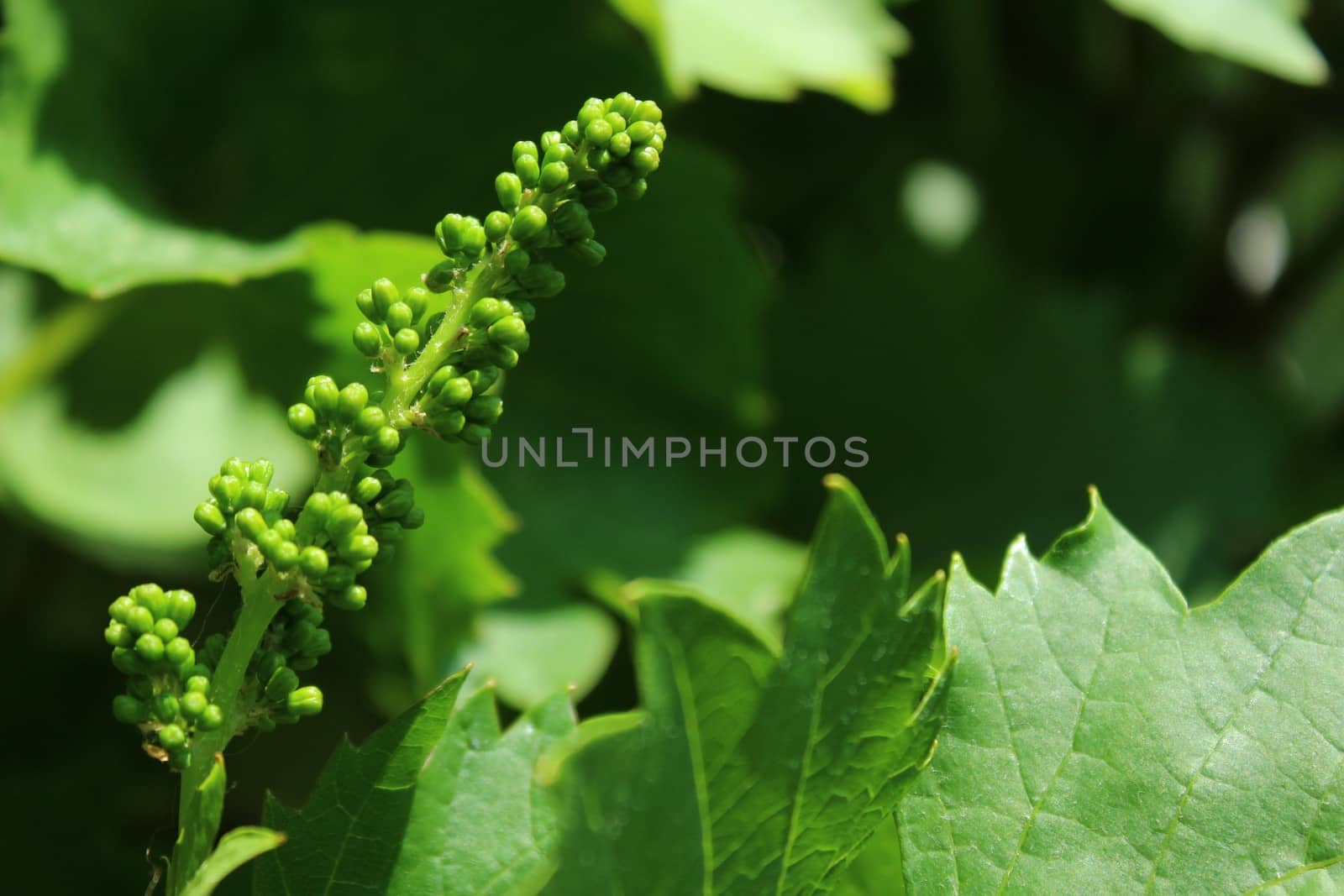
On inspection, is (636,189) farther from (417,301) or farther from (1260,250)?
(1260,250)

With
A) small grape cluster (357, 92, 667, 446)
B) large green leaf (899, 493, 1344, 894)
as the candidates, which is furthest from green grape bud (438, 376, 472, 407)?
large green leaf (899, 493, 1344, 894)

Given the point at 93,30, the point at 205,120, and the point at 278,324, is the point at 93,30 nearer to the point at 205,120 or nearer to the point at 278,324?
the point at 205,120

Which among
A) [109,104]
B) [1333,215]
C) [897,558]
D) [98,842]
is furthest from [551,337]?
[1333,215]

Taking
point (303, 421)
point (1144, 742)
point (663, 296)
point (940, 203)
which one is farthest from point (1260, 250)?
point (303, 421)

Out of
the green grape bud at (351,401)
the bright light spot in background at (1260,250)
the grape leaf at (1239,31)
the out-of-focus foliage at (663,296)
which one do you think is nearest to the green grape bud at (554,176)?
the green grape bud at (351,401)

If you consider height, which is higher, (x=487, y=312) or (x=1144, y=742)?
(x=487, y=312)

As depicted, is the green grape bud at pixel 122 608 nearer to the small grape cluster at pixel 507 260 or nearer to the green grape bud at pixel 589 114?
the small grape cluster at pixel 507 260

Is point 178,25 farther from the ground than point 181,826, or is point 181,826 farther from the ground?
point 178,25
